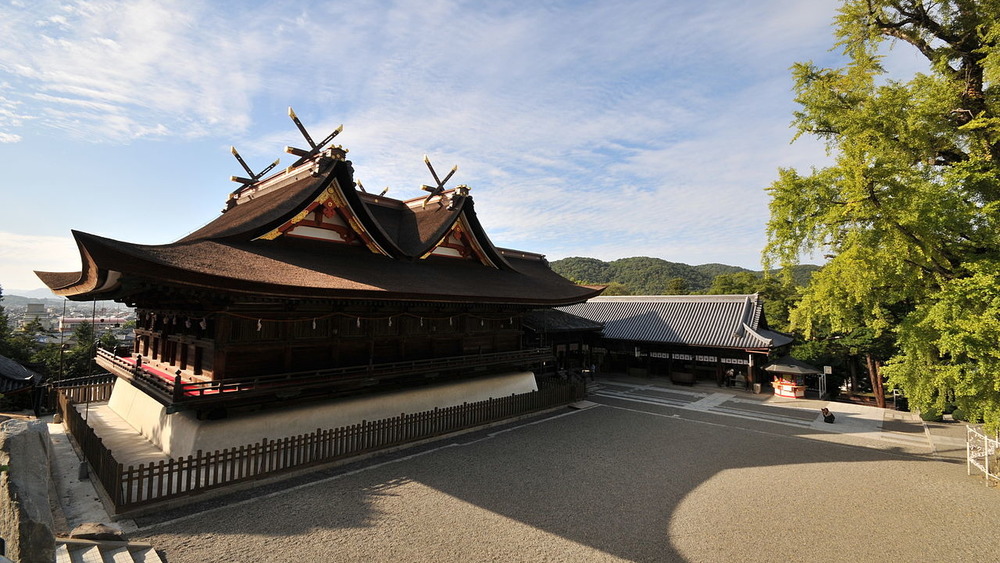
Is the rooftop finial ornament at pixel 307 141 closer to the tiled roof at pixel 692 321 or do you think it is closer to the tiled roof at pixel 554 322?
the tiled roof at pixel 554 322

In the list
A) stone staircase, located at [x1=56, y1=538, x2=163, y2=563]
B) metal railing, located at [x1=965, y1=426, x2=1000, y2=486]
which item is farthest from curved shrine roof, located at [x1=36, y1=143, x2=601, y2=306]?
metal railing, located at [x1=965, y1=426, x2=1000, y2=486]

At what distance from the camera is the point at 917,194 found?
31.3 ft

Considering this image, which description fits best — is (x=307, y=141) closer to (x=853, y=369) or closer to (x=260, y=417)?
(x=260, y=417)

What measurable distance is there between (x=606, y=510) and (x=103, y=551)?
849cm

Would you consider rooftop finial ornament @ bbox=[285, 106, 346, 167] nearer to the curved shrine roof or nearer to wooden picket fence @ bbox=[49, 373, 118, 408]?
the curved shrine roof

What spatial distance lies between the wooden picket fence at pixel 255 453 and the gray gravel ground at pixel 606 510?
1.91 feet

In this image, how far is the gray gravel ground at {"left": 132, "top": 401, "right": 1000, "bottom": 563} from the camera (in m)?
7.33

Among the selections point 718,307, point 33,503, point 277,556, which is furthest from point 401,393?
point 718,307

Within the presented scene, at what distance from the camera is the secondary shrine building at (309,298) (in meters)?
9.66

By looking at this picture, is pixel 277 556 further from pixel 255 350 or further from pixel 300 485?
pixel 255 350

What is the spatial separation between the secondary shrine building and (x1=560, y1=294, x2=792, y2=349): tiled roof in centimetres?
1032

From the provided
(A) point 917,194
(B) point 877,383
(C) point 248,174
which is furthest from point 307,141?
(B) point 877,383

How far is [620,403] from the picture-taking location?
1961cm

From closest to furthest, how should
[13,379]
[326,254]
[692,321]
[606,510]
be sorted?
[606,510]
[326,254]
[13,379]
[692,321]
